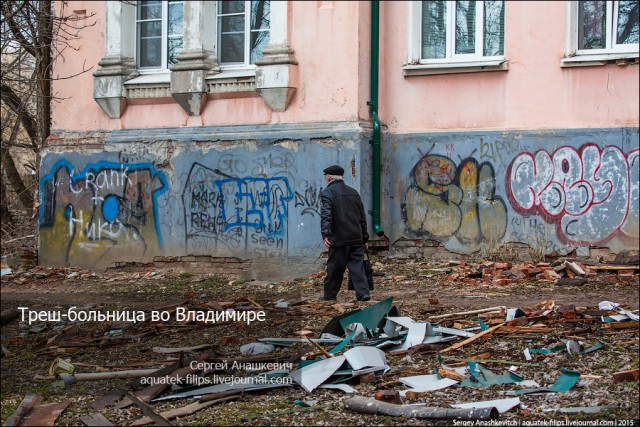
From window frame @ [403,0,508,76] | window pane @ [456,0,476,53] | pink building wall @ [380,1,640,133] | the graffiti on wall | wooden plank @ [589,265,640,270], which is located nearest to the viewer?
wooden plank @ [589,265,640,270]

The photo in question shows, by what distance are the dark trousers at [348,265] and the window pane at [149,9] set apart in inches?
268

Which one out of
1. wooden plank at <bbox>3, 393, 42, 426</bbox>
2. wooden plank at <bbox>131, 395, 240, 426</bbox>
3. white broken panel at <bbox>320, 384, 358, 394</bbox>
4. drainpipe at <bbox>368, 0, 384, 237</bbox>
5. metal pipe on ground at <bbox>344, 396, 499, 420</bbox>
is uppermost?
drainpipe at <bbox>368, 0, 384, 237</bbox>

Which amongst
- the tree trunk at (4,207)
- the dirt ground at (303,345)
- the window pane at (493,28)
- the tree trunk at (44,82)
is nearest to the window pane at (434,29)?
the window pane at (493,28)

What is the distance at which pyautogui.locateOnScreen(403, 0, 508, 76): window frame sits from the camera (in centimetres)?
1378

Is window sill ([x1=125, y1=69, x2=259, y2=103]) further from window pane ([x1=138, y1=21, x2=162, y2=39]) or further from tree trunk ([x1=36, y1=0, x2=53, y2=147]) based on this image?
tree trunk ([x1=36, y1=0, x2=53, y2=147])

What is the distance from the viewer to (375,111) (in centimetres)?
1434

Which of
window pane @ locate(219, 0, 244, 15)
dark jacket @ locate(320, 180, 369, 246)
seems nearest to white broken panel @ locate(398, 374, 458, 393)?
dark jacket @ locate(320, 180, 369, 246)

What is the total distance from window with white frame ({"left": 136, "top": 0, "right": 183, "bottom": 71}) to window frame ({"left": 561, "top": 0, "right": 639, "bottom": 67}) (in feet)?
21.0

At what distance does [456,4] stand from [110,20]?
19.4ft

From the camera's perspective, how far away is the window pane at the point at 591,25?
13.3 m

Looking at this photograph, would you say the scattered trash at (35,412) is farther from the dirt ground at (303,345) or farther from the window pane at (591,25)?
the window pane at (591,25)

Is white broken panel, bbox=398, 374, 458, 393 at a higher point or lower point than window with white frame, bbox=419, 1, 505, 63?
lower

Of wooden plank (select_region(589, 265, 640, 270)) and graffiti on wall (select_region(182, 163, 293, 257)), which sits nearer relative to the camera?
wooden plank (select_region(589, 265, 640, 270))

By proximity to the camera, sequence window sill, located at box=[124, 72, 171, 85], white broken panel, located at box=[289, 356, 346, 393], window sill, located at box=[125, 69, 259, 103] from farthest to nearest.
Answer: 1. window sill, located at box=[124, 72, 171, 85]
2. window sill, located at box=[125, 69, 259, 103]
3. white broken panel, located at box=[289, 356, 346, 393]
